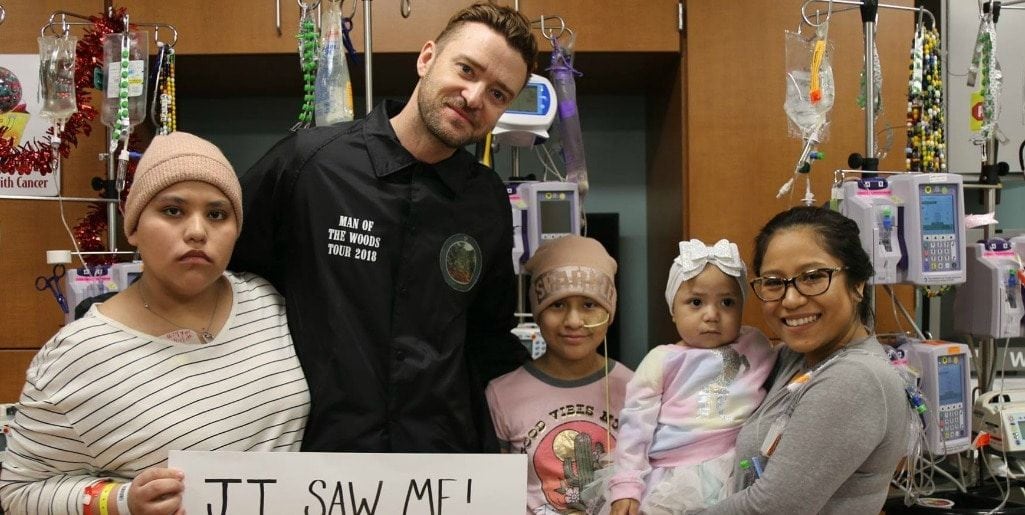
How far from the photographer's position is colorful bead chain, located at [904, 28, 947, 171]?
2.79 metres

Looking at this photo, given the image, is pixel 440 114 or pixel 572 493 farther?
pixel 572 493

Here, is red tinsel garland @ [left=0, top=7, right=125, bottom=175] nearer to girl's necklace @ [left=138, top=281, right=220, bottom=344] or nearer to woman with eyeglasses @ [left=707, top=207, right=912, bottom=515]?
girl's necklace @ [left=138, top=281, right=220, bottom=344]

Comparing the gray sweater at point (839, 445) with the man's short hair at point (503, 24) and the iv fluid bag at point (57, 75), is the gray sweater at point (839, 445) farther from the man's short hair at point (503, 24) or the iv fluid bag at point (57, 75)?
the iv fluid bag at point (57, 75)

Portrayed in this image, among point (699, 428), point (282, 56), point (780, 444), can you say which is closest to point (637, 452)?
point (699, 428)

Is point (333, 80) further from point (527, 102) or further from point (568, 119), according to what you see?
point (568, 119)

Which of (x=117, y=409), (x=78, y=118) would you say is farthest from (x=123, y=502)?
(x=78, y=118)

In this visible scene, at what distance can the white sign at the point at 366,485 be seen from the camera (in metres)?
1.52

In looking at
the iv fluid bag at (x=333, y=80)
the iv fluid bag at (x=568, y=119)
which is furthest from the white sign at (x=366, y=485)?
the iv fluid bag at (x=568, y=119)

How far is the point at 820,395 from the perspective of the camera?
155cm

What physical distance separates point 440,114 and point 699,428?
3.12ft

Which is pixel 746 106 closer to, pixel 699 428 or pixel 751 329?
pixel 751 329

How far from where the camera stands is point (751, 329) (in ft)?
6.84

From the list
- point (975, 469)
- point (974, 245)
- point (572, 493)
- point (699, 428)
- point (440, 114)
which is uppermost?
point (440, 114)

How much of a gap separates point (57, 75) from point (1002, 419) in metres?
3.57
